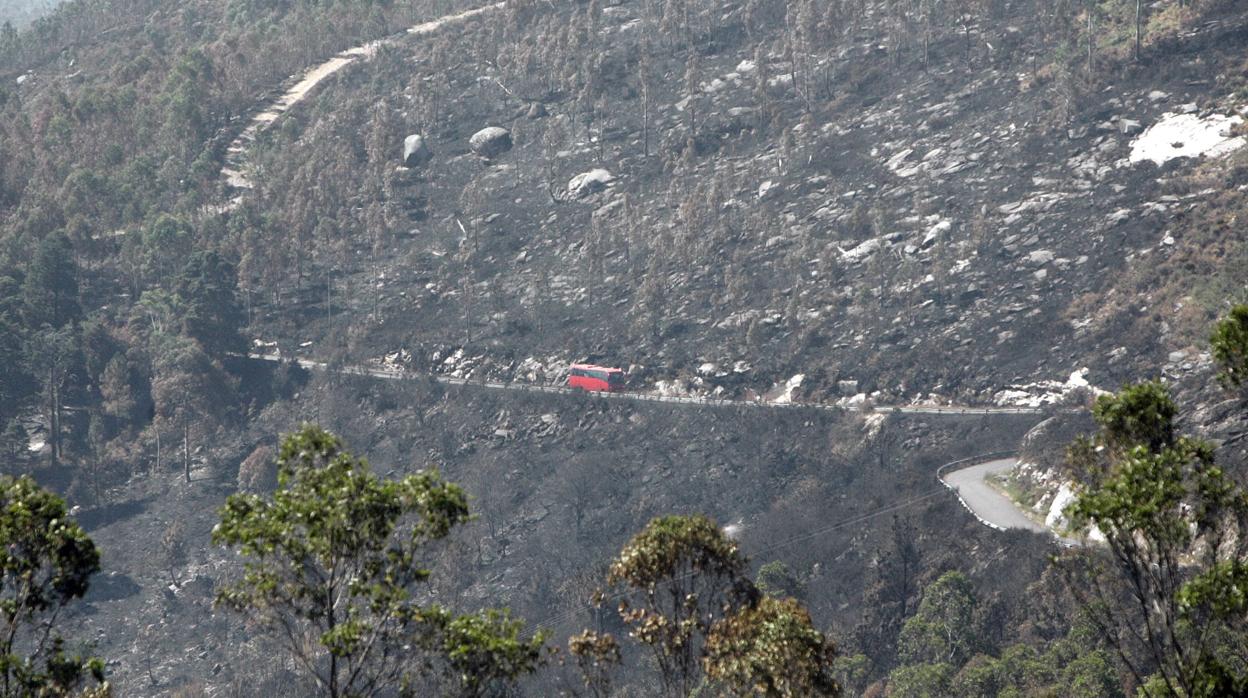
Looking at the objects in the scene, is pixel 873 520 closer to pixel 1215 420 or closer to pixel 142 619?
pixel 1215 420

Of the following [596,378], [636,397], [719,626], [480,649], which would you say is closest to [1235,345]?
[719,626]

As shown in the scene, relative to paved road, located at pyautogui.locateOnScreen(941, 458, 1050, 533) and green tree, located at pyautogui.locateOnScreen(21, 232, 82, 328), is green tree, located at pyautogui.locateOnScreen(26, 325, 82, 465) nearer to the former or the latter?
green tree, located at pyautogui.locateOnScreen(21, 232, 82, 328)

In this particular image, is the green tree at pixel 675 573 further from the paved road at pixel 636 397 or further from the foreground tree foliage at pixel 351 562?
the paved road at pixel 636 397

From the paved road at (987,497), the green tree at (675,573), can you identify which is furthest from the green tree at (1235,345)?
the paved road at (987,497)

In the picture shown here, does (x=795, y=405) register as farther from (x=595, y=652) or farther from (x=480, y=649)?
(x=480, y=649)

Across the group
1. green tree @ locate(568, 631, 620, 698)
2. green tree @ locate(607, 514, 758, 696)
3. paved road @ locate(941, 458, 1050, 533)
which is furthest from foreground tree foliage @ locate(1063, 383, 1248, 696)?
paved road @ locate(941, 458, 1050, 533)
